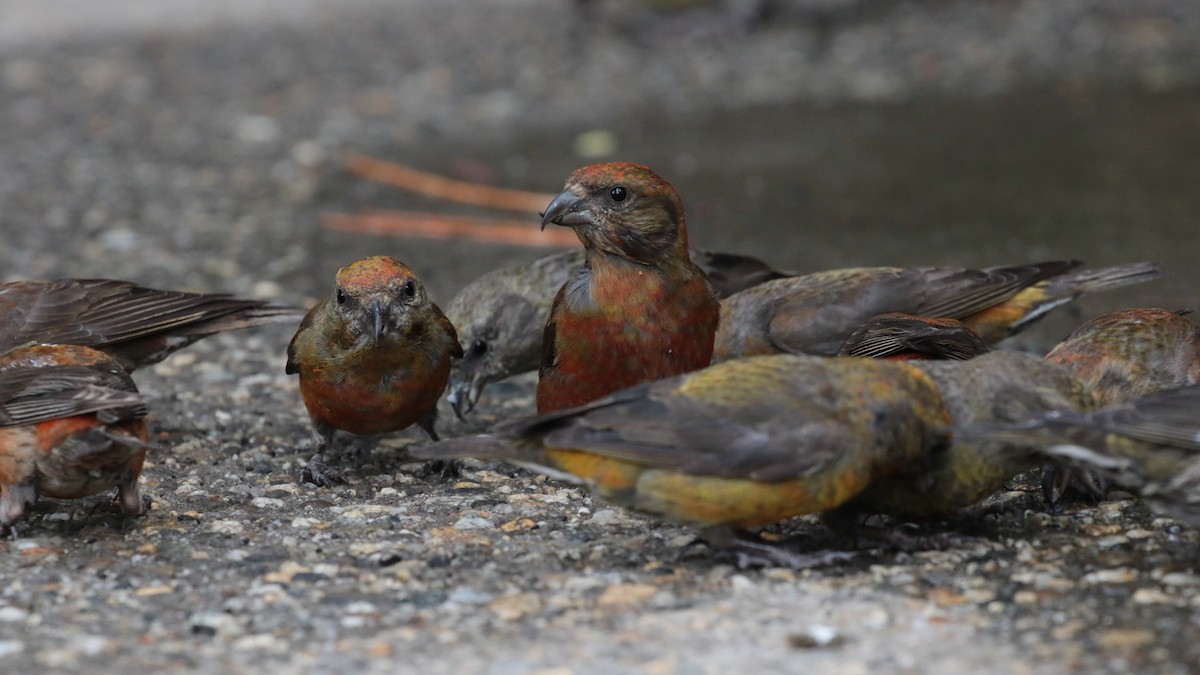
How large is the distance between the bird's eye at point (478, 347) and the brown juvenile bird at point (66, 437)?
1.87 meters

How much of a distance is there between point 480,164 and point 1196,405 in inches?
261

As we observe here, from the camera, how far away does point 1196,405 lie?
14.0 ft

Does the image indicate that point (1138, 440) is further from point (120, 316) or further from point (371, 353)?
point (120, 316)

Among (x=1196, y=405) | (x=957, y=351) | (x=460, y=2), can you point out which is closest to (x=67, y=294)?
(x=957, y=351)

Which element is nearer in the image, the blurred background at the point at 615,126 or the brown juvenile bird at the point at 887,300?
the brown juvenile bird at the point at 887,300

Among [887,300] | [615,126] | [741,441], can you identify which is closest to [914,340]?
[887,300]

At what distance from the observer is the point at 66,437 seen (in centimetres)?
462

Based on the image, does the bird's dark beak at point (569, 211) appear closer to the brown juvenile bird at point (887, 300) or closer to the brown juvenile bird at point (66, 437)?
the brown juvenile bird at point (887, 300)

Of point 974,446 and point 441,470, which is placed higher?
point 974,446

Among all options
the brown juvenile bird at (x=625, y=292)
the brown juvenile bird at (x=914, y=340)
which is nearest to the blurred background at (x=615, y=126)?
the brown juvenile bird at (x=914, y=340)

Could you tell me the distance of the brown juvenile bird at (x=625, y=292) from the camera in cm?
537

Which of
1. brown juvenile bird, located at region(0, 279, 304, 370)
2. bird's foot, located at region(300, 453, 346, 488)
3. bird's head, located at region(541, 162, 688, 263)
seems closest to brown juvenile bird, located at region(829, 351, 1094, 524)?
bird's head, located at region(541, 162, 688, 263)

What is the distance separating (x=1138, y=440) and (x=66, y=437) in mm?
3303

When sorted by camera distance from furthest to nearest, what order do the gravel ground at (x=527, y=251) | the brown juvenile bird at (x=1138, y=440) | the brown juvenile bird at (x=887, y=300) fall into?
the brown juvenile bird at (x=887, y=300) → the brown juvenile bird at (x=1138, y=440) → the gravel ground at (x=527, y=251)
